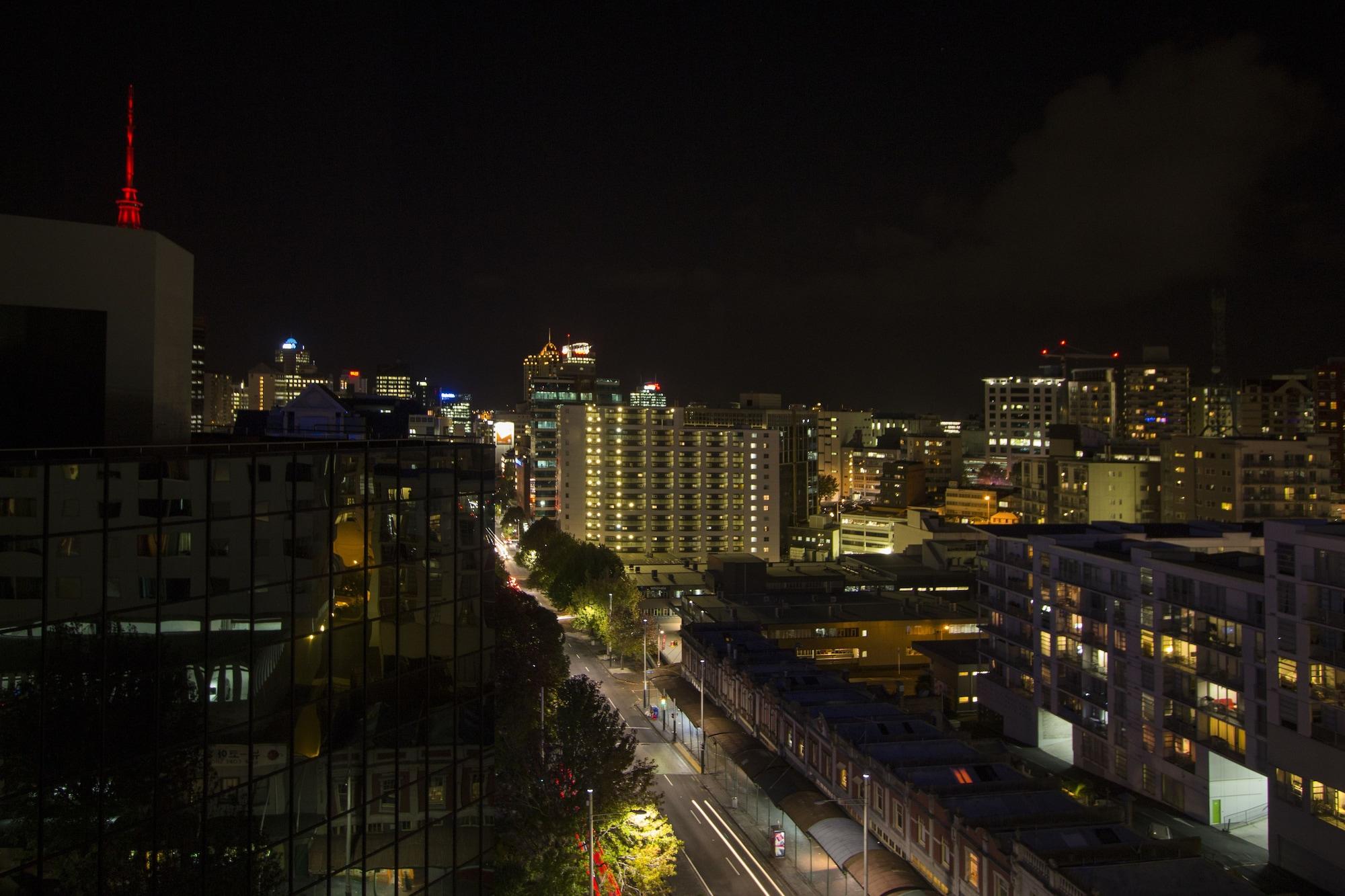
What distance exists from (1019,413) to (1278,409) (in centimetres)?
3822

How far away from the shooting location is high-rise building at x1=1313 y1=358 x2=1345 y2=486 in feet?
352

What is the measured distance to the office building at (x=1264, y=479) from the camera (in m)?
70.8

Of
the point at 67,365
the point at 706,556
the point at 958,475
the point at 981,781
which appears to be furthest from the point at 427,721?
the point at 958,475

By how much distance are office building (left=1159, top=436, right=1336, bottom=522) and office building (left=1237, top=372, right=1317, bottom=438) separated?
257 feet

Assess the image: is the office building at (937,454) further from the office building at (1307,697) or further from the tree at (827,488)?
the office building at (1307,697)

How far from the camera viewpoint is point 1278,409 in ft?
468

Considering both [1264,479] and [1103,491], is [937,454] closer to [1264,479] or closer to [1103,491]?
[1103,491]

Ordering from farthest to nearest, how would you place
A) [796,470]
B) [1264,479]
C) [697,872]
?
[796,470] → [1264,479] → [697,872]

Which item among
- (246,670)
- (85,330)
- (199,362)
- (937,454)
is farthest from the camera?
(937,454)

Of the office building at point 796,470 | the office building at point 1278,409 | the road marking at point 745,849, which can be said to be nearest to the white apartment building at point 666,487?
the office building at point 796,470

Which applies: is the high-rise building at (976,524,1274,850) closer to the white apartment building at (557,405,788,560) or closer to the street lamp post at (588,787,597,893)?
the street lamp post at (588,787,597,893)

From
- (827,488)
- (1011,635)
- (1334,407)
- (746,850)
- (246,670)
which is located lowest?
(746,850)

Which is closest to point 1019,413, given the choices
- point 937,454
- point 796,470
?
point 937,454

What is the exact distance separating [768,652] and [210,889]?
34.9 metres
